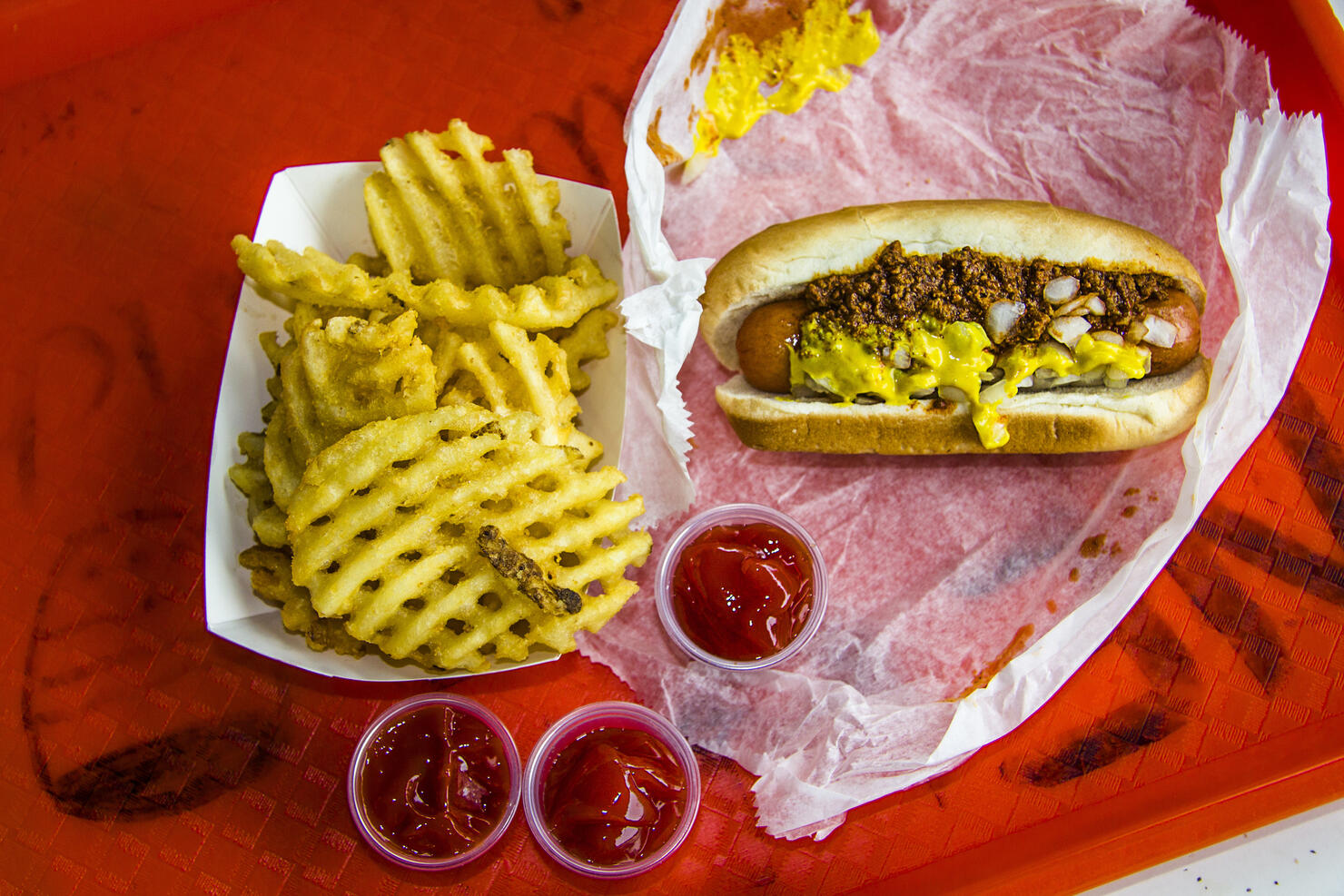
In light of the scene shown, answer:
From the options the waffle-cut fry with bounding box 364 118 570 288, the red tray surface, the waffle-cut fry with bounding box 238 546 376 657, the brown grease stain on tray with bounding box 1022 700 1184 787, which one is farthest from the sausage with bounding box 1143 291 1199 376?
the waffle-cut fry with bounding box 238 546 376 657

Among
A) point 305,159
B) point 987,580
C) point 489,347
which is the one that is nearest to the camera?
point 489,347

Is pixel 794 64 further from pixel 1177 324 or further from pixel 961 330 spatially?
pixel 1177 324

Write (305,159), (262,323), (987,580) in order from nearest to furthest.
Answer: (262,323) < (987,580) < (305,159)

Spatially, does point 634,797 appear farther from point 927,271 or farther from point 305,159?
point 305,159

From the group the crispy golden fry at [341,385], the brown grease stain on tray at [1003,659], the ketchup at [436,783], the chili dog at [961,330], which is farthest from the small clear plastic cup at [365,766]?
the brown grease stain on tray at [1003,659]

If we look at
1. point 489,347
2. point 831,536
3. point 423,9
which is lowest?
point 831,536

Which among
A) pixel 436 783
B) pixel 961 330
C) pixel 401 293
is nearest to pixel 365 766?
pixel 436 783

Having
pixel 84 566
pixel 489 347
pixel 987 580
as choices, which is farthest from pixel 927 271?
pixel 84 566
